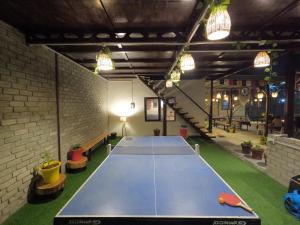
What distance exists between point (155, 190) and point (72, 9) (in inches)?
113

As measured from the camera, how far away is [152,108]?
10.5 metres

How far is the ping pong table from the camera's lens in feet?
5.24

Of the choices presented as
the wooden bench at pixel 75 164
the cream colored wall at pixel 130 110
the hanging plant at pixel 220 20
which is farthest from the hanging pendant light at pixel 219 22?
the cream colored wall at pixel 130 110

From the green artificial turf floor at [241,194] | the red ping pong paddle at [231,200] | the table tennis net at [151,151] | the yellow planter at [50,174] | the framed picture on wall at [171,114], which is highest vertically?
the framed picture on wall at [171,114]

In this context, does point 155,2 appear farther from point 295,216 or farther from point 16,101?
point 295,216

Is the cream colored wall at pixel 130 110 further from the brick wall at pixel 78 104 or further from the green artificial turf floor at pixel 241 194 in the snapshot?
the green artificial turf floor at pixel 241 194

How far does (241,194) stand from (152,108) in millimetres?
7259

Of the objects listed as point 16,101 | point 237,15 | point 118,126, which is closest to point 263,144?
point 237,15

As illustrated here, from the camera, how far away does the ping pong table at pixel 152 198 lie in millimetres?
1597

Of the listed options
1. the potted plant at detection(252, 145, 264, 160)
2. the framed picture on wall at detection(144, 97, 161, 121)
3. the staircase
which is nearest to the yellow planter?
the potted plant at detection(252, 145, 264, 160)

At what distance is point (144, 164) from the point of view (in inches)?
119

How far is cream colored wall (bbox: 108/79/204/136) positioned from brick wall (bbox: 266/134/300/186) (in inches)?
233

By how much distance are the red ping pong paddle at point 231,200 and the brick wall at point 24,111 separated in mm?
3337

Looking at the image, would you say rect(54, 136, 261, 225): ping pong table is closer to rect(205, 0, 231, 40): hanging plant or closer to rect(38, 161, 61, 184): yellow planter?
rect(38, 161, 61, 184): yellow planter
